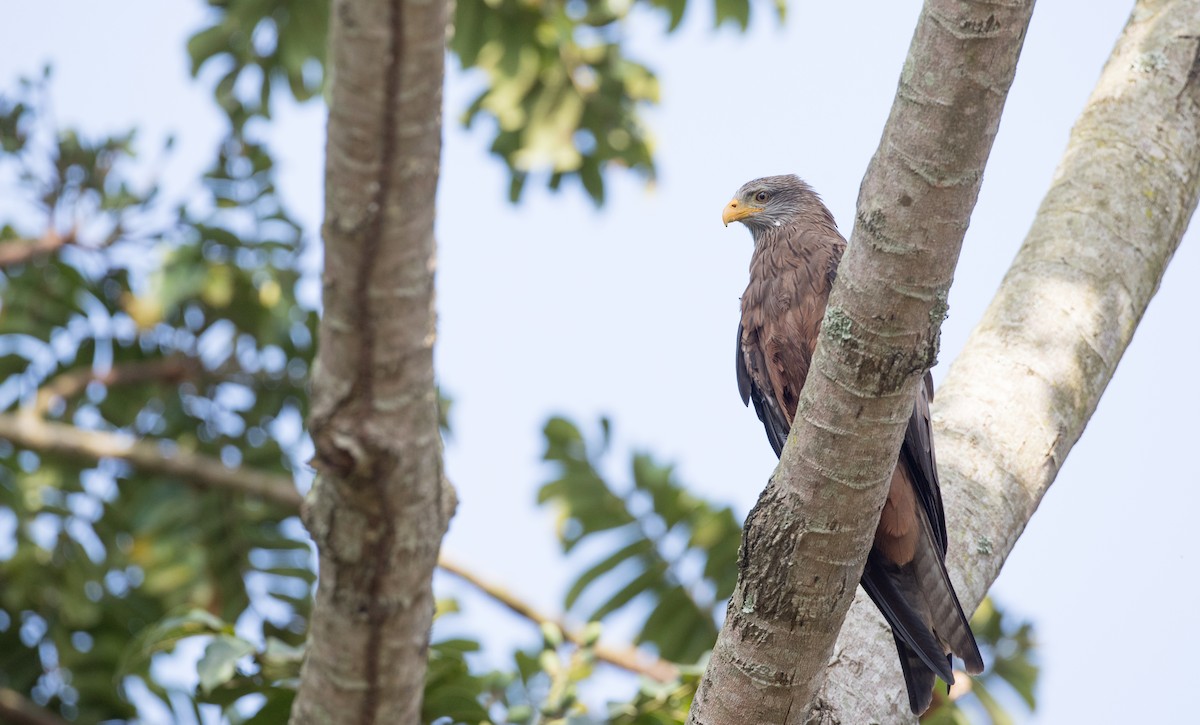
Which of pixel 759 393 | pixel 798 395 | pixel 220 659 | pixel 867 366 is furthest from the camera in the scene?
pixel 759 393

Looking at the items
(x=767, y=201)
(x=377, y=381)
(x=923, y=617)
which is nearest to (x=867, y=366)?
(x=377, y=381)

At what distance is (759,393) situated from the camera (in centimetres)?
377

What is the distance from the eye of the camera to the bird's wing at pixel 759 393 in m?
3.67

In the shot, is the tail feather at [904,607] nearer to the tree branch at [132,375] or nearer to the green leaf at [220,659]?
the green leaf at [220,659]

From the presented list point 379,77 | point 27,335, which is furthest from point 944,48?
point 27,335

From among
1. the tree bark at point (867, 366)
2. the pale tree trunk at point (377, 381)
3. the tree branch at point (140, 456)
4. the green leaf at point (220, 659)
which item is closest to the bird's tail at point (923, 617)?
the tree bark at point (867, 366)

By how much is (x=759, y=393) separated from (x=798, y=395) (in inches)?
9.0

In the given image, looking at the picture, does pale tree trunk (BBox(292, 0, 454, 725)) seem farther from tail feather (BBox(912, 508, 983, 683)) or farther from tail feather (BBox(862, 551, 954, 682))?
tail feather (BBox(912, 508, 983, 683))

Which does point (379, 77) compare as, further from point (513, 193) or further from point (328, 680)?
point (513, 193)

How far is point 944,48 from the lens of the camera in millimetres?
1946

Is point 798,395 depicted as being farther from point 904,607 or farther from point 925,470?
point 904,607

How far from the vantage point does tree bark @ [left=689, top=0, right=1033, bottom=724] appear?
1.95m

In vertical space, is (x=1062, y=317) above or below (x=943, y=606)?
above

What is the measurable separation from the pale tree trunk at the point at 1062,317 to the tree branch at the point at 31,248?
13.3ft
